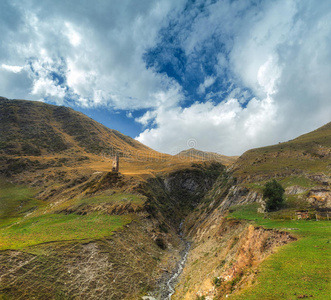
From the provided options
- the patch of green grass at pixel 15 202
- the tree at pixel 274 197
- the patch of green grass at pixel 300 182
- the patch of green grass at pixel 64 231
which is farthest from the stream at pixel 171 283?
the patch of green grass at pixel 15 202

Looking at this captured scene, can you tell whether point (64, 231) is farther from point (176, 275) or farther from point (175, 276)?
point (176, 275)

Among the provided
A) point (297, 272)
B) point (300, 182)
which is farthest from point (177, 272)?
point (300, 182)

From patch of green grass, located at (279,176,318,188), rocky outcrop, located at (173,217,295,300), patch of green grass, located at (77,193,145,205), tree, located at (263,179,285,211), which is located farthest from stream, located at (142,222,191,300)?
patch of green grass, located at (279,176,318,188)

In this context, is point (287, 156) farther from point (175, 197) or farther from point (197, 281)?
point (197, 281)

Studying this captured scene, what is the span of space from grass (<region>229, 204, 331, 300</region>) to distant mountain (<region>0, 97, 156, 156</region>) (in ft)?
380

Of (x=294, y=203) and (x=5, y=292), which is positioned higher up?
(x=294, y=203)

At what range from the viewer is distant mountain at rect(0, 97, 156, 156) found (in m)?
100

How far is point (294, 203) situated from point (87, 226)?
36.5 meters

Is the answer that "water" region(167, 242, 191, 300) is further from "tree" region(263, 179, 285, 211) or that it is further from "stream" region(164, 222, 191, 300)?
Result: "tree" region(263, 179, 285, 211)

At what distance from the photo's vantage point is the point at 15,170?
3093 inches

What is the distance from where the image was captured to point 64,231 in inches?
1113

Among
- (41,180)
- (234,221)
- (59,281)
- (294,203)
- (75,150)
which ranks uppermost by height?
(75,150)

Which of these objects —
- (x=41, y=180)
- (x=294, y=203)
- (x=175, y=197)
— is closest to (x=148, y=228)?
(x=294, y=203)

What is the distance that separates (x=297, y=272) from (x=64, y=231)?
3094 centimetres
